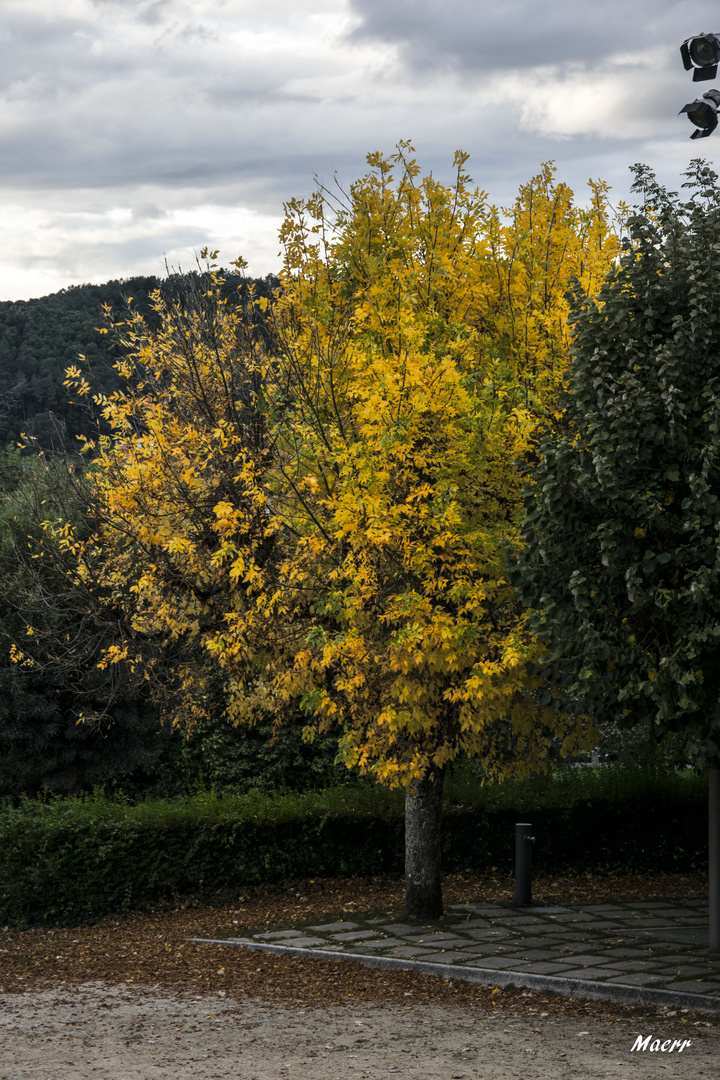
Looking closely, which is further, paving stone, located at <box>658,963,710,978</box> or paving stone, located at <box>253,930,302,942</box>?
paving stone, located at <box>253,930,302,942</box>

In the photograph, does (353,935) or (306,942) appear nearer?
(306,942)

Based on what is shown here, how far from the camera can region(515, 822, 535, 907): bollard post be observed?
11000 millimetres

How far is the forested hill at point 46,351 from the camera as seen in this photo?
3331 centimetres

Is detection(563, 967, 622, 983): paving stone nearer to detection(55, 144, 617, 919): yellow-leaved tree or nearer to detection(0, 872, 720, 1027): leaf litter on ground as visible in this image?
detection(0, 872, 720, 1027): leaf litter on ground

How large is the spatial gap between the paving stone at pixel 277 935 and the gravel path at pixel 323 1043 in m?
1.95

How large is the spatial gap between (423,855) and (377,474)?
4.16 metres

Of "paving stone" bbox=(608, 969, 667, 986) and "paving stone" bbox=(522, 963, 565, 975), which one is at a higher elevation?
"paving stone" bbox=(608, 969, 667, 986)

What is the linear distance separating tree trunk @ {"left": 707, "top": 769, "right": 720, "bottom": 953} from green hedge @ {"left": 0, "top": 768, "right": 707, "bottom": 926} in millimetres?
4606

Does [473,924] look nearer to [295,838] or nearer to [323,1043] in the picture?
[295,838]

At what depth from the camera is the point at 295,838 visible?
42.3 ft

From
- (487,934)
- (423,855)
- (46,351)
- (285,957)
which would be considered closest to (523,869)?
(423,855)

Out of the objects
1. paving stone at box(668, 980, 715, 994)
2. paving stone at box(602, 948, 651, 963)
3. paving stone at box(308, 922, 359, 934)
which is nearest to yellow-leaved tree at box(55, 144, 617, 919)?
paving stone at box(308, 922, 359, 934)

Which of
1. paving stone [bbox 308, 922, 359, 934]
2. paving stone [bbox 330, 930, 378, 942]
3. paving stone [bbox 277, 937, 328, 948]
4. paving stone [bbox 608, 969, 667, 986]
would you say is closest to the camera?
paving stone [bbox 608, 969, 667, 986]

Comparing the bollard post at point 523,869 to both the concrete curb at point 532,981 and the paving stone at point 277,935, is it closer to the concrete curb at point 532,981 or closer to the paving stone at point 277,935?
the paving stone at point 277,935
